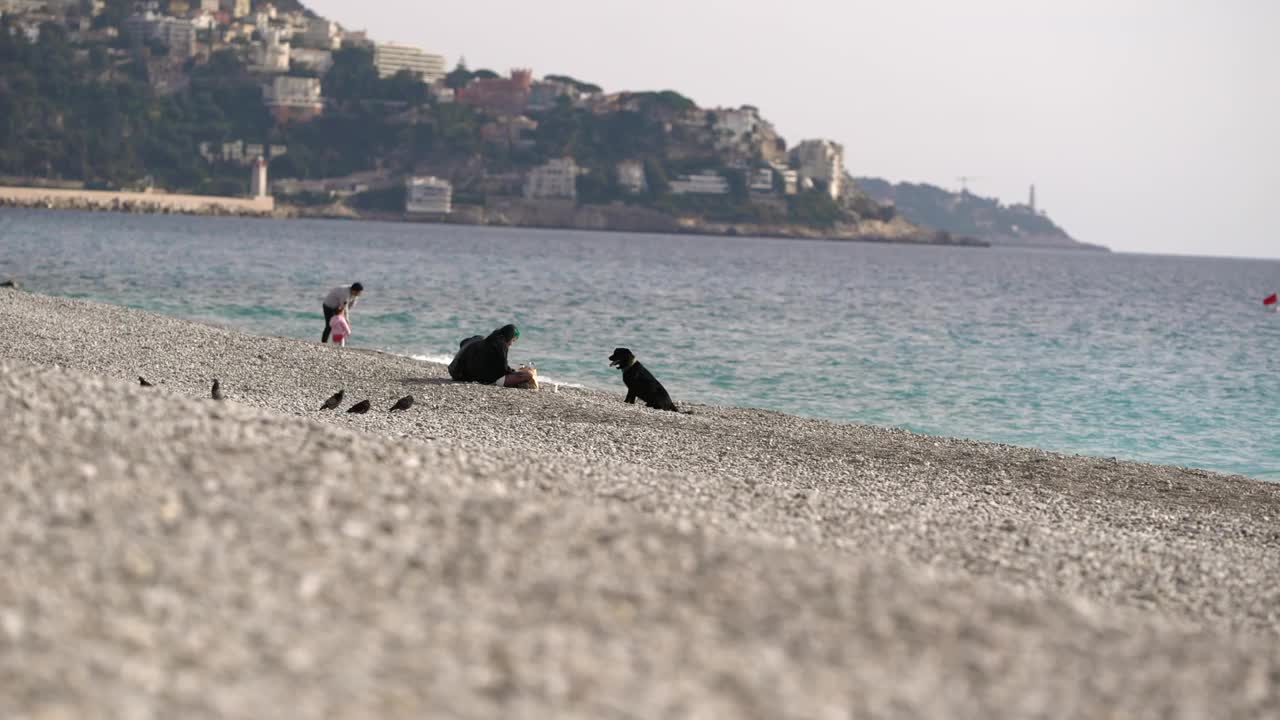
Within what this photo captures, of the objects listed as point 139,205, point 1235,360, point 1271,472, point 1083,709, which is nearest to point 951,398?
point 1271,472

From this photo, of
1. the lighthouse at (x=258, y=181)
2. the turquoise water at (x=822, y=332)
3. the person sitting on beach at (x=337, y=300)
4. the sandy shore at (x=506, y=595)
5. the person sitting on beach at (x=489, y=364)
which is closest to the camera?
the sandy shore at (x=506, y=595)

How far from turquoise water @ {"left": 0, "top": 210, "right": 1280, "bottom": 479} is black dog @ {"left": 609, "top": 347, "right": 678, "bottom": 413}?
4460 millimetres

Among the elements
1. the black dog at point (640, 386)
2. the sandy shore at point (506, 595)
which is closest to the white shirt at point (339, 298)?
the black dog at point (640, 386)

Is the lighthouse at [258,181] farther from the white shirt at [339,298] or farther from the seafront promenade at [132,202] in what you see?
the white shirt at [339,298]

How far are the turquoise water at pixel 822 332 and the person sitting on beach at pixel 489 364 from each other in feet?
15.5

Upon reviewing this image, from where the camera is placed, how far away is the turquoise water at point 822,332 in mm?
23297

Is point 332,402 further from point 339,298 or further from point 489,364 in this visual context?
point 339,298

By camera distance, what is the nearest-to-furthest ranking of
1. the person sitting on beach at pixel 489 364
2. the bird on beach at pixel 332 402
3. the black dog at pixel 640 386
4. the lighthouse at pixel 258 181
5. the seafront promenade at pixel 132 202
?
the bird on beach at pixel 332 402 < the black dog at pixel 640 386 < the person sitting on beach at pixel 489 364 < the seafront promenade at pixel 132 202 < the lighthouse at pixel 258 181

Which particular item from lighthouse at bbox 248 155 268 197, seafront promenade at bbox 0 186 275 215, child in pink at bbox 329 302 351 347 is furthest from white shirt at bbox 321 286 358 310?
lighthouse at bbox 248 155 268 197

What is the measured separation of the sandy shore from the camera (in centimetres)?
476

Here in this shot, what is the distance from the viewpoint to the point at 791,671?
5137mm

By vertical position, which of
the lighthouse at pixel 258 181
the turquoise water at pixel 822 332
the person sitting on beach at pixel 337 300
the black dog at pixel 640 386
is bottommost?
the turquoise water at pixel 822 332

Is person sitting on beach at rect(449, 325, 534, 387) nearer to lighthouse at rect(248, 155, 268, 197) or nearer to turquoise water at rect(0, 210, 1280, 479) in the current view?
turquoise water at rect(0, 210, 1280, 479)

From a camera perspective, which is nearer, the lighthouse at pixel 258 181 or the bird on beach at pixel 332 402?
the bird on beach at pixel 332 402
